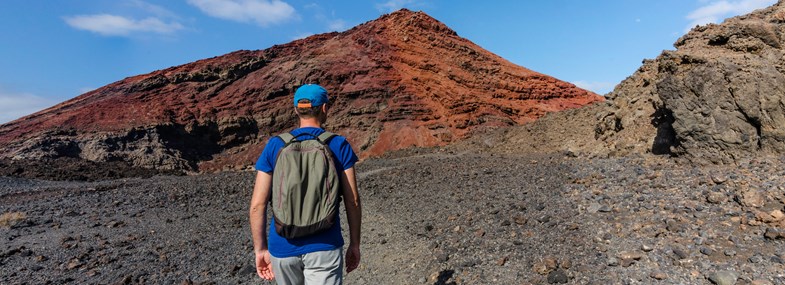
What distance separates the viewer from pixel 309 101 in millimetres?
2689

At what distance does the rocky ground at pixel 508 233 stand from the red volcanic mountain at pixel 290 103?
14.5 metres

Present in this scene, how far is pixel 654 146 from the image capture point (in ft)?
30.3

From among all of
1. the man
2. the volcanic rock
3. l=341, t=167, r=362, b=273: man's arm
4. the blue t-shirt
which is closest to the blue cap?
the man

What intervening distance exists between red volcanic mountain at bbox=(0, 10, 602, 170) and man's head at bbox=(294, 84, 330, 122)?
2106cm

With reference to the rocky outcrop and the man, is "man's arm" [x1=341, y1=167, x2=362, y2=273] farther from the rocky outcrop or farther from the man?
the rocky outcrop

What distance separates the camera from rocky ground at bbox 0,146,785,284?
452 cm

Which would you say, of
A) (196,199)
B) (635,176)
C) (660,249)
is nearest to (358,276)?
(660,249)

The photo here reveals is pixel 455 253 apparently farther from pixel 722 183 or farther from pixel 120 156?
pixel 120 156

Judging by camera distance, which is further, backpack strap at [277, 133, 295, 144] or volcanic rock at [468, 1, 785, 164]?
volcanic rock at [468, 1, 785, 164]

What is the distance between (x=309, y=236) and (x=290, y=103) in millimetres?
26605

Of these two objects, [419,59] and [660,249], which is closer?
[660,249]

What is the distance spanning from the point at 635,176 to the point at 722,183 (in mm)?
1453

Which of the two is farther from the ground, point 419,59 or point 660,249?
point 419,59

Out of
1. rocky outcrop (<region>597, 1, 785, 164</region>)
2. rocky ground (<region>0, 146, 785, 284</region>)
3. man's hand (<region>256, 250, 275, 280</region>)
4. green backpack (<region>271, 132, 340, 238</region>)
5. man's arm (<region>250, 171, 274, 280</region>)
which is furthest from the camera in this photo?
rocky outcrop (<region>597, 1, 785, 164</region>)
